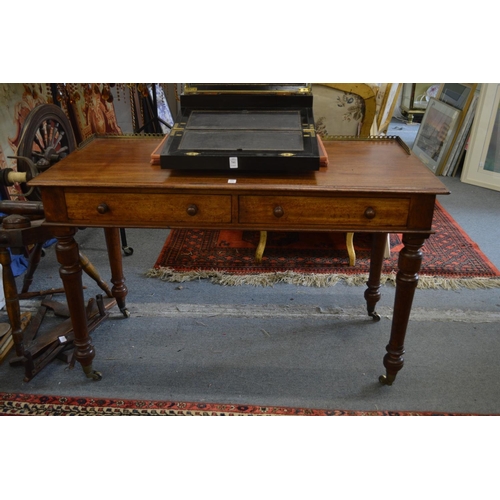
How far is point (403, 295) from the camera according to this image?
5.44 feet

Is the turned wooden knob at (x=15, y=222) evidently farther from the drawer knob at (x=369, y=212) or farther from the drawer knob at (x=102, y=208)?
the drawer knob at (x=369, y=212)

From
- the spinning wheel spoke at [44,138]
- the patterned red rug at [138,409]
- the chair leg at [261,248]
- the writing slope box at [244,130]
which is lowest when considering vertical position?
the patterned red rug at [138,409]

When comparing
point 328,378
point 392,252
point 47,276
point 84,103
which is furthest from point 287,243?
point 84,103

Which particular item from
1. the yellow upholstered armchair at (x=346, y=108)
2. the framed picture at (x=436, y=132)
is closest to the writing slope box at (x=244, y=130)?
the yellow upholstered armchair at (x=346, y=108)

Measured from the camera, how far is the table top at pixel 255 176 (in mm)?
1467


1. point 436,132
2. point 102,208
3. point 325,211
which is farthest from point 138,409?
point 436,132

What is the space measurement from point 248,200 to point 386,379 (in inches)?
35.0

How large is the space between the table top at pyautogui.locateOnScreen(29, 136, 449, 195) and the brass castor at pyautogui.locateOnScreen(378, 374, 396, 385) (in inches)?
29.3

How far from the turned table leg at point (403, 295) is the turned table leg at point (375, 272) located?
42 centimetres

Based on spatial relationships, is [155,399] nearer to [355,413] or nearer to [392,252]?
[355,413]

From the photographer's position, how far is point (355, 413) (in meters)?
1.75

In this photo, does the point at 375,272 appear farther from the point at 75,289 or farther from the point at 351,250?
the point at 75,289

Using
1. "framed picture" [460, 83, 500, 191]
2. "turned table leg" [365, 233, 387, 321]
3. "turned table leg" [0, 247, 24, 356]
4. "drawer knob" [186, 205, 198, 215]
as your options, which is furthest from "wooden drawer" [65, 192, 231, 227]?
"framed picture" [460, 83, 500, 191]

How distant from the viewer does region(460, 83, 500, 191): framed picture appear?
3678 millimetres
